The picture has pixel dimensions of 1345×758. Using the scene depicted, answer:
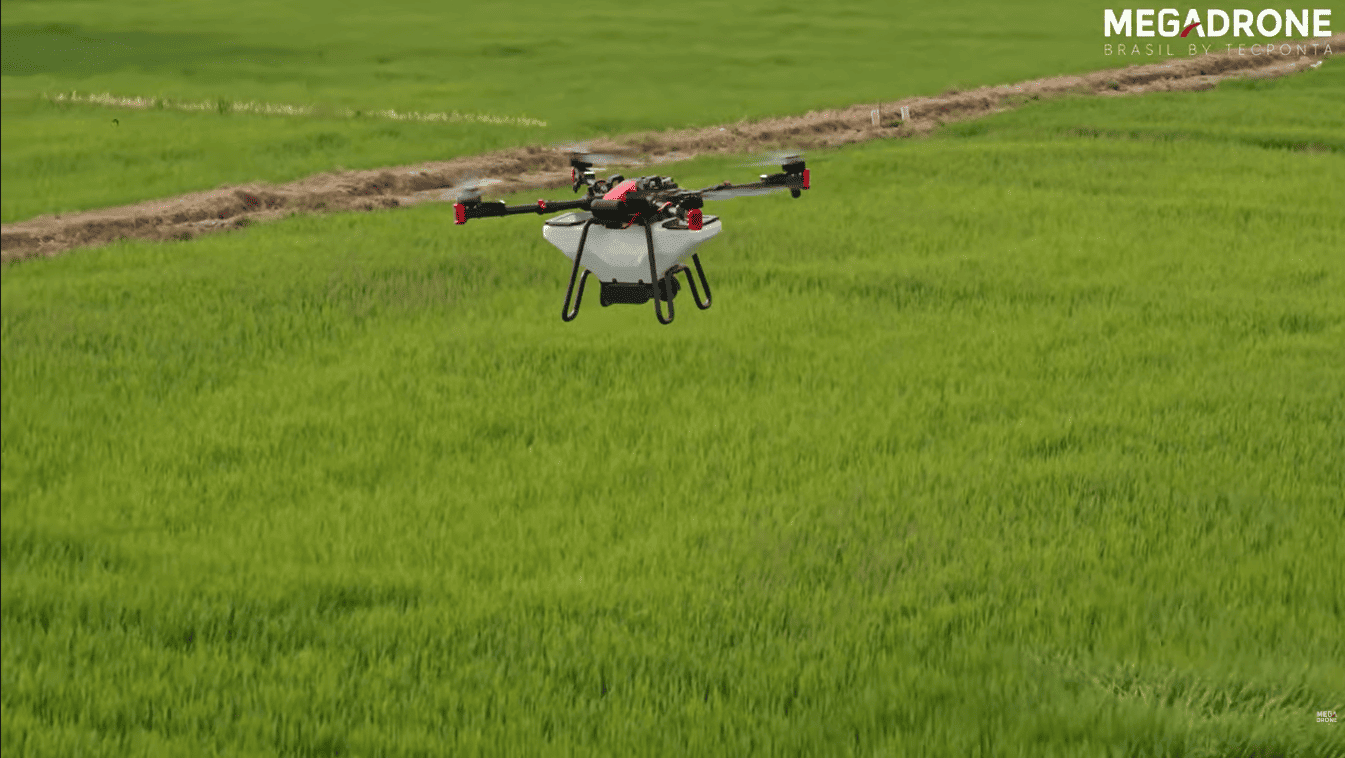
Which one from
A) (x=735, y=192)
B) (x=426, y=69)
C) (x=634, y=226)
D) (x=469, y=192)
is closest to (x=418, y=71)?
(x=426, y=69)

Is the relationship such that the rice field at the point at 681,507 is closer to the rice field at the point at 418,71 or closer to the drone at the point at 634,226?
the drone at the point at 634,226

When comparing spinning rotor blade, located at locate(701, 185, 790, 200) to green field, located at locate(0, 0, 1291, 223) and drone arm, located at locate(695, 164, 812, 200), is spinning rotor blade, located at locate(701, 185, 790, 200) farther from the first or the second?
green field, located at locate(0, 0, 1291, 223)

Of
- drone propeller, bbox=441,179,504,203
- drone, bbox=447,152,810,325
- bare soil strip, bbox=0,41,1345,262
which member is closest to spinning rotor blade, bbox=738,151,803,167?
drone, bbox=447,152,810,325

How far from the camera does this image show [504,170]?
2038cm

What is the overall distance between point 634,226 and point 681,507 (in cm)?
347

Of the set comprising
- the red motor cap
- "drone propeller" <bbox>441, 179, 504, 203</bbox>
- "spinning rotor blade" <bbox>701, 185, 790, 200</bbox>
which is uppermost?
"drone propeller" <bbox>441, 179, 504, 203</bbox>

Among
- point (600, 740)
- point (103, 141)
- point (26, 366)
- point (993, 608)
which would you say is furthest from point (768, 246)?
point (103, 141)

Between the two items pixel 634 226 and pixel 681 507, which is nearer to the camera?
pixel 634 226

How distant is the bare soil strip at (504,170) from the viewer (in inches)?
649

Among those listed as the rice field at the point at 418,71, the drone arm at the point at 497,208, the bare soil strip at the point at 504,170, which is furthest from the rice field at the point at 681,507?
the rice field at the point at 418,71

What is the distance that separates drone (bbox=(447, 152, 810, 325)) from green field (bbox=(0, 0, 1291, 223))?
14414 mm

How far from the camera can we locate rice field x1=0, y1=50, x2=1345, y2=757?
5.48m

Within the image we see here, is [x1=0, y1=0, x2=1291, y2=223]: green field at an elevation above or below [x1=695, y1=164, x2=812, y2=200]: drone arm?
above

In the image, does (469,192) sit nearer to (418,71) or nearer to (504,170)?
(504,170)
